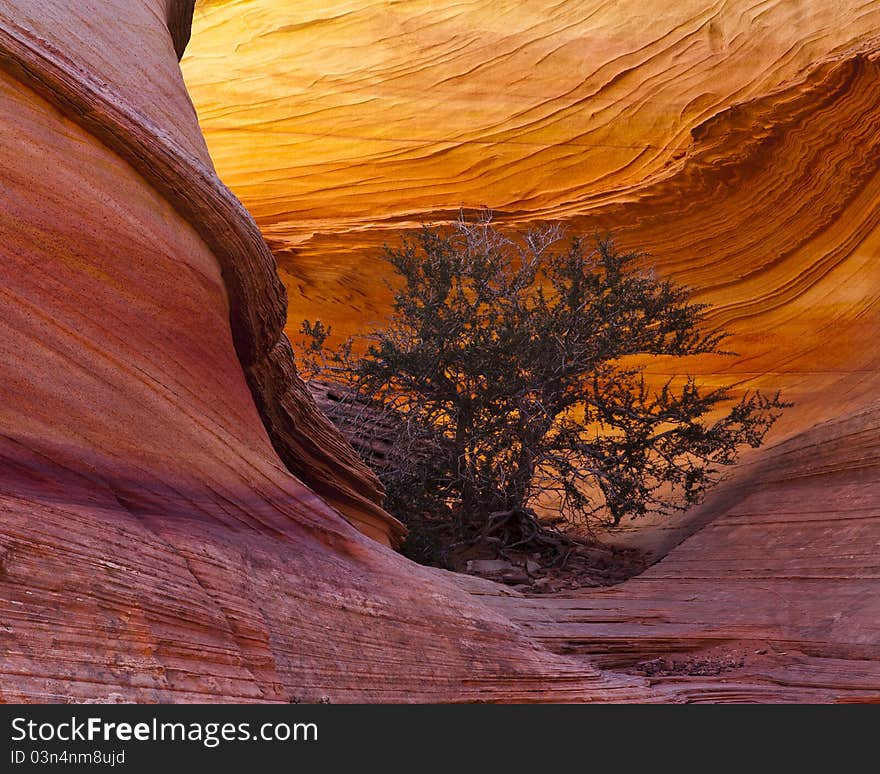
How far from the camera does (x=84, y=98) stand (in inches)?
155

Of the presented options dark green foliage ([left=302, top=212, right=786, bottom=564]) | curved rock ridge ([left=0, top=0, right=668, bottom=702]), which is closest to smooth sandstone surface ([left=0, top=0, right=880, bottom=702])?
curved rock ridge ([left=0, top=0, right=668, bottom=702])

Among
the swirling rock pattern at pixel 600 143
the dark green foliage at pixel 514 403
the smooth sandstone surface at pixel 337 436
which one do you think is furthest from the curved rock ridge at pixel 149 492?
the swirling rock pattern at pixel 600 143

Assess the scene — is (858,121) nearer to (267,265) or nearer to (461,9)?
(461,9)

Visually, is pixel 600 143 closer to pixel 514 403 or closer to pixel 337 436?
pixel 514 403

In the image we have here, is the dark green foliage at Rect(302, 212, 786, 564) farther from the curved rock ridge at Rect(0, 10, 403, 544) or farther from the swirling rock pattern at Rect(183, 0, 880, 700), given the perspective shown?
the curved rock ridge at Rect(0, 10, 403, 544)

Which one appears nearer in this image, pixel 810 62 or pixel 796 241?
pixel 810 62

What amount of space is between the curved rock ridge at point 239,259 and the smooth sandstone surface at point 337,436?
0.01 meters

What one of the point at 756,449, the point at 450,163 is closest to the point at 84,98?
the point at 756,449

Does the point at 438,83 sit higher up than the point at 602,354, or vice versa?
the point at 438,83

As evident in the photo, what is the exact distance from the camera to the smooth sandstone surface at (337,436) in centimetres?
327

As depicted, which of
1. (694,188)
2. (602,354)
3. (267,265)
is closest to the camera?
(267,265)

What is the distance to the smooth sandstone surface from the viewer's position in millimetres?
3273

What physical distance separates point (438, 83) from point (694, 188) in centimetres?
331

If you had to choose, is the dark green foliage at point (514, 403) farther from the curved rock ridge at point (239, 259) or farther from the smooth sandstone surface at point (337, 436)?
the curved rock ridge at point (239, 259)
